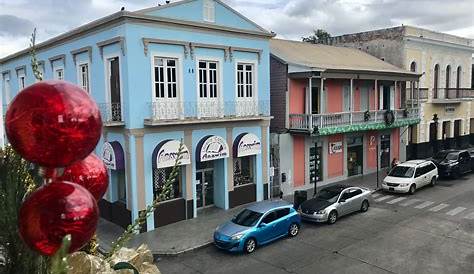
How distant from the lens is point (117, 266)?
2797 millimetres

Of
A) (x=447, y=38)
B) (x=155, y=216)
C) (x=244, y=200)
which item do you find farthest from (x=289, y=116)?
(x=447, y=38)

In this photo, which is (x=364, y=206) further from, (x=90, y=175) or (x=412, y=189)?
(x=90, y=175)

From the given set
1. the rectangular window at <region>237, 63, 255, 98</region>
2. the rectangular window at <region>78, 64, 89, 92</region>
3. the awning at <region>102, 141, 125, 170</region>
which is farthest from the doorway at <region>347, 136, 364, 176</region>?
the rectangular window at <region>78, 64, 89, 92</region>

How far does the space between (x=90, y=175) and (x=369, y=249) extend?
46.4ft

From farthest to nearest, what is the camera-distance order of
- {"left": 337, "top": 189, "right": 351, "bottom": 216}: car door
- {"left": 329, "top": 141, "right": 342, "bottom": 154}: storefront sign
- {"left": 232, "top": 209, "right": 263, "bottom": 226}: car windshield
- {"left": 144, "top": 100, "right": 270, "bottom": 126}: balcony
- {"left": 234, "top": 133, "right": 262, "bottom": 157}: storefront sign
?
{"left": 329, "top": 141, "right": 342, "bottom": 154}: storefront sign, {"left": 234, "top": 133, "right": 262, "bottom": 157}: storefront sign, {"left": 337, "top": 189, "right": 351, "bottom": 216}: car door, {"left": 144, "top": 100, "right": 270, "bottom": 126}: balcony, {"left": 232, "top": 209, "right": 263, "bottom": 226}: car windshield

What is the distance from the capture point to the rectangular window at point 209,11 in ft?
60.6

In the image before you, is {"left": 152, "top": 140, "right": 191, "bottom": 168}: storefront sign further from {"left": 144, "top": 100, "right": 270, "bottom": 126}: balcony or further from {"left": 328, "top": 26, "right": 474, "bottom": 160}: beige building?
{"left": 328, "top": 26, "right": 474, "bottom": 160}: beige building

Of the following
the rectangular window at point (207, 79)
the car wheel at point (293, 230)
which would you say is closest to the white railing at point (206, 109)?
the rectangular window at point (207, 79)

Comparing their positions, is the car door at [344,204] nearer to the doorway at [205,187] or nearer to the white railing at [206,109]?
the white railing at [206,109]

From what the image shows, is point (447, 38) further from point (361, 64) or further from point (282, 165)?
point (282, 165)

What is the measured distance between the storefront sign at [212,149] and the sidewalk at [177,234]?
2652 mm

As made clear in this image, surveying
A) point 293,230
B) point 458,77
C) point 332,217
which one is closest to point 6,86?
point 293,230

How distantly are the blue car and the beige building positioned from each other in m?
18.6

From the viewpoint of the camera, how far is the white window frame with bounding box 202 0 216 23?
18469mm
